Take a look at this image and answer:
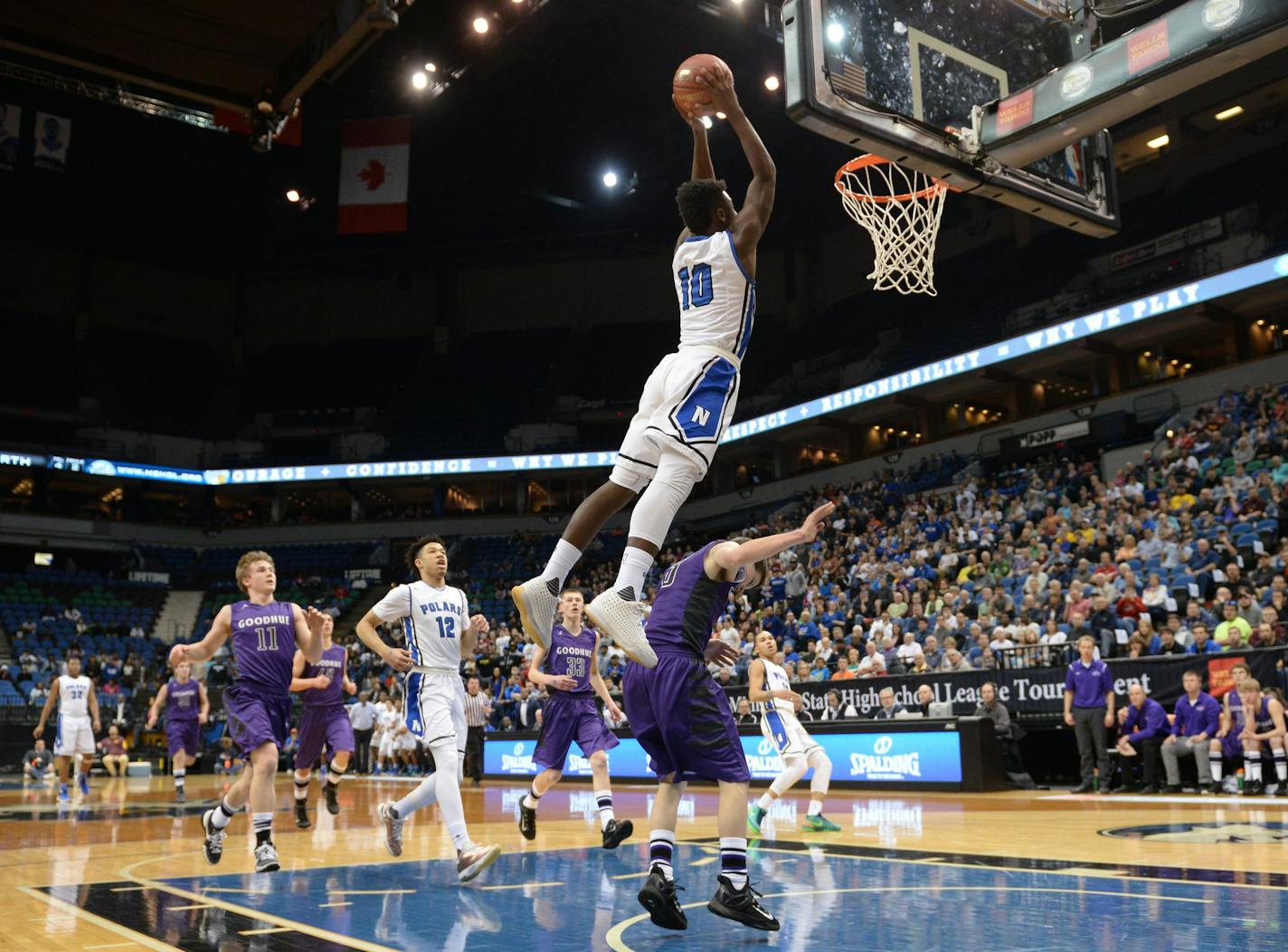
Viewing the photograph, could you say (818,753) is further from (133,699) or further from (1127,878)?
(133,699)

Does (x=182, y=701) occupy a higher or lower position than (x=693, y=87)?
lower

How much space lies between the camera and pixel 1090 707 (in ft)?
46.4

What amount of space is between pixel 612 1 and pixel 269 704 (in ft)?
70.3

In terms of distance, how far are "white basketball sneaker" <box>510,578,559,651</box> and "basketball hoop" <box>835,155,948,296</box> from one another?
6.42 m

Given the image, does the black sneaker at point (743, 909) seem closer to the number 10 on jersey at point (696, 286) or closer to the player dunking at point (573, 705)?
the number 10 on jersey at point (696, 286)

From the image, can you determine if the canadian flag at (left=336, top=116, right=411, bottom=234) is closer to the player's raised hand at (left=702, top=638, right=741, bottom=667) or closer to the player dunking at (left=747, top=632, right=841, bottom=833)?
the player dunking at (left=747, top=632, right=841, bottom=833)

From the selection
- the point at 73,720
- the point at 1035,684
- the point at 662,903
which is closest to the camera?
the point at 662,903

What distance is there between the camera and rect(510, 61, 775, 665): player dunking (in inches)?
203

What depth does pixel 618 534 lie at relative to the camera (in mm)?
39844

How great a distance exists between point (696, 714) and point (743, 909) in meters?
0.90

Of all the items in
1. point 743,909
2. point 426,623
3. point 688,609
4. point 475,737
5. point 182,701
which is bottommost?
point 743,909

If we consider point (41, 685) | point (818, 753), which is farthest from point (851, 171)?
point (41, 685)

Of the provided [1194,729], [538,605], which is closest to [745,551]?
[538,605]

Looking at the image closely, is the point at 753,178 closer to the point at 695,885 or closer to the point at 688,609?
the point at 688,609
